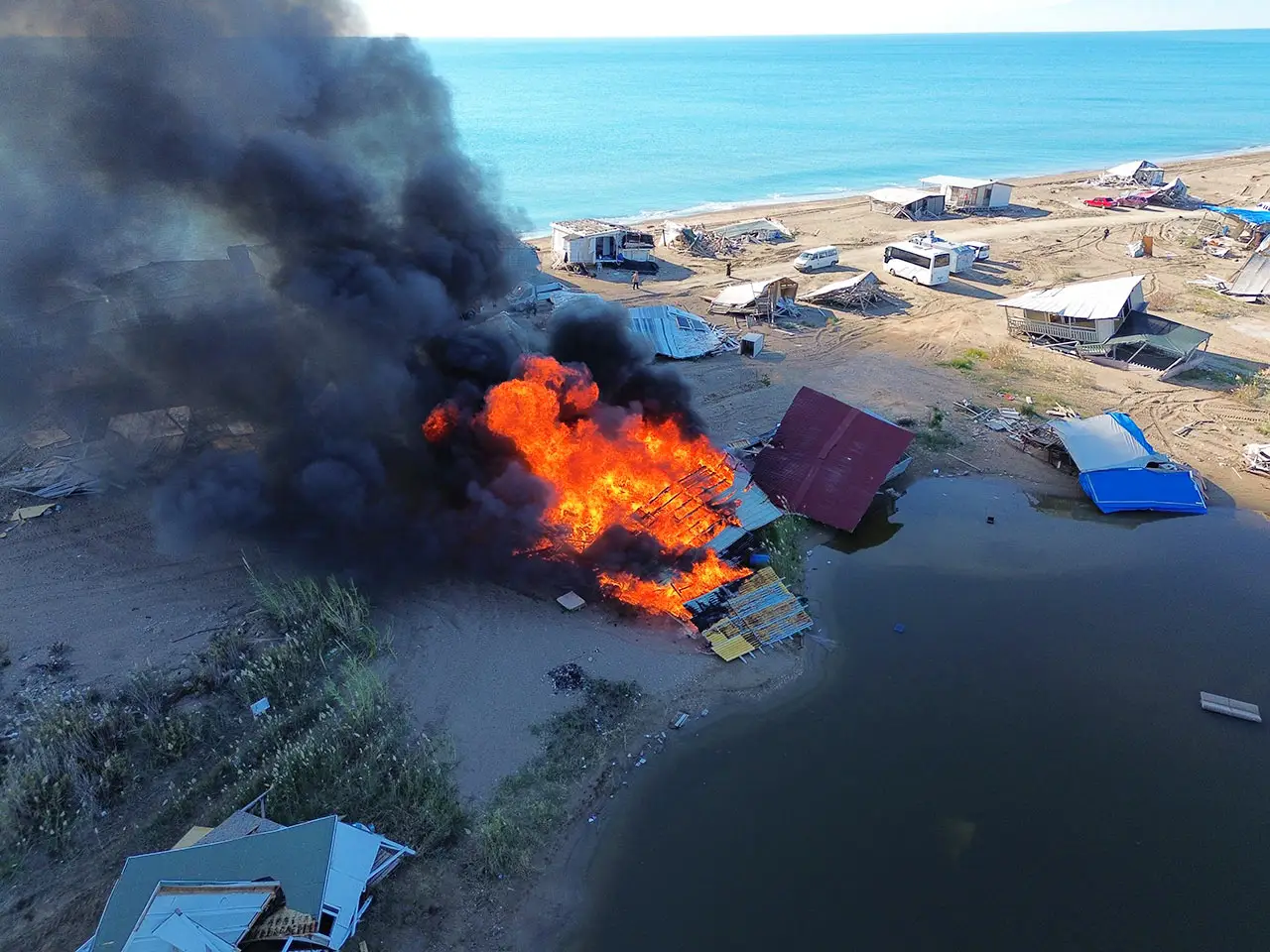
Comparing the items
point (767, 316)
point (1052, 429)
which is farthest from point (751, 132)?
point (1052, 429)

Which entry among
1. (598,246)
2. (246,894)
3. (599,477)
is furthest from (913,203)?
(246,894)

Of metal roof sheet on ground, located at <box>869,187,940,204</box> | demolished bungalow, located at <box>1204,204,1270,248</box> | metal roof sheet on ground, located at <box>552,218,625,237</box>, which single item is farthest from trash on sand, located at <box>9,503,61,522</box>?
demolished bungalow, located at <box>1204,204,1270,248</box>

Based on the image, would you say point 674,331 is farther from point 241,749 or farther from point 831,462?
point 241,749

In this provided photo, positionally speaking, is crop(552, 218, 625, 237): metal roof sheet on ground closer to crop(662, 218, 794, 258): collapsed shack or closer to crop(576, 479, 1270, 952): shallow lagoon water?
crop(662, 218, 794, 258): collapsed shack

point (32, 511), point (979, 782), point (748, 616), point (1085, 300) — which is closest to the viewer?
point (979, 782)

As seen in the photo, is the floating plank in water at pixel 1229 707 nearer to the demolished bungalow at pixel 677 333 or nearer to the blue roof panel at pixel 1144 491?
the blue roof panel at pixel 1144 491
